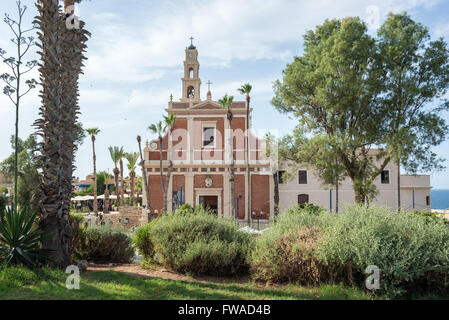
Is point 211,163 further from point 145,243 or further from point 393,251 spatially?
point 393,251

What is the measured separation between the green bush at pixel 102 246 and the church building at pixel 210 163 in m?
16.9

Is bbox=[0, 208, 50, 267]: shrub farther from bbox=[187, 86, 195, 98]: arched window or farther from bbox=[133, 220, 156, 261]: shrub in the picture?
bbox=[187, 86, 195, 98]: arched window

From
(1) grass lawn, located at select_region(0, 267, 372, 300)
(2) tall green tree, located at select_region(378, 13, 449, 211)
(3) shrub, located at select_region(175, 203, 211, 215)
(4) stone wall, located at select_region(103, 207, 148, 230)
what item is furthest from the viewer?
(4) stone wall, located at select_region(103, 207, 148, 230)

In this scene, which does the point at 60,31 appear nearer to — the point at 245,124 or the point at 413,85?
the point at 413,85

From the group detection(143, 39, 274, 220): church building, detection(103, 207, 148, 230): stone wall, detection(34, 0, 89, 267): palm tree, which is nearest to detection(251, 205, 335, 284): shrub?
detection(34, 0, 89, 267): palm tree

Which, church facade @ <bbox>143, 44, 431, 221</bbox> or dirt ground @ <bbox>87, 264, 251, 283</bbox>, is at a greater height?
church facade @ <bbox>143, 44, 431, 221</bbox>

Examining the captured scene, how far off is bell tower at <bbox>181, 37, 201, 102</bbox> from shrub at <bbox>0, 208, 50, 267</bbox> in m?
24.4

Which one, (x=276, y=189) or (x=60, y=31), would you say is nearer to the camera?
(x=60, y=31)

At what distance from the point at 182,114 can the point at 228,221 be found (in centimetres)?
2043

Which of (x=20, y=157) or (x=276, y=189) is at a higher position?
(x=20, y=157)

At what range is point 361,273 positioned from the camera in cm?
637

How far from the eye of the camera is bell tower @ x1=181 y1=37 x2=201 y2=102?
31359 millimetres
